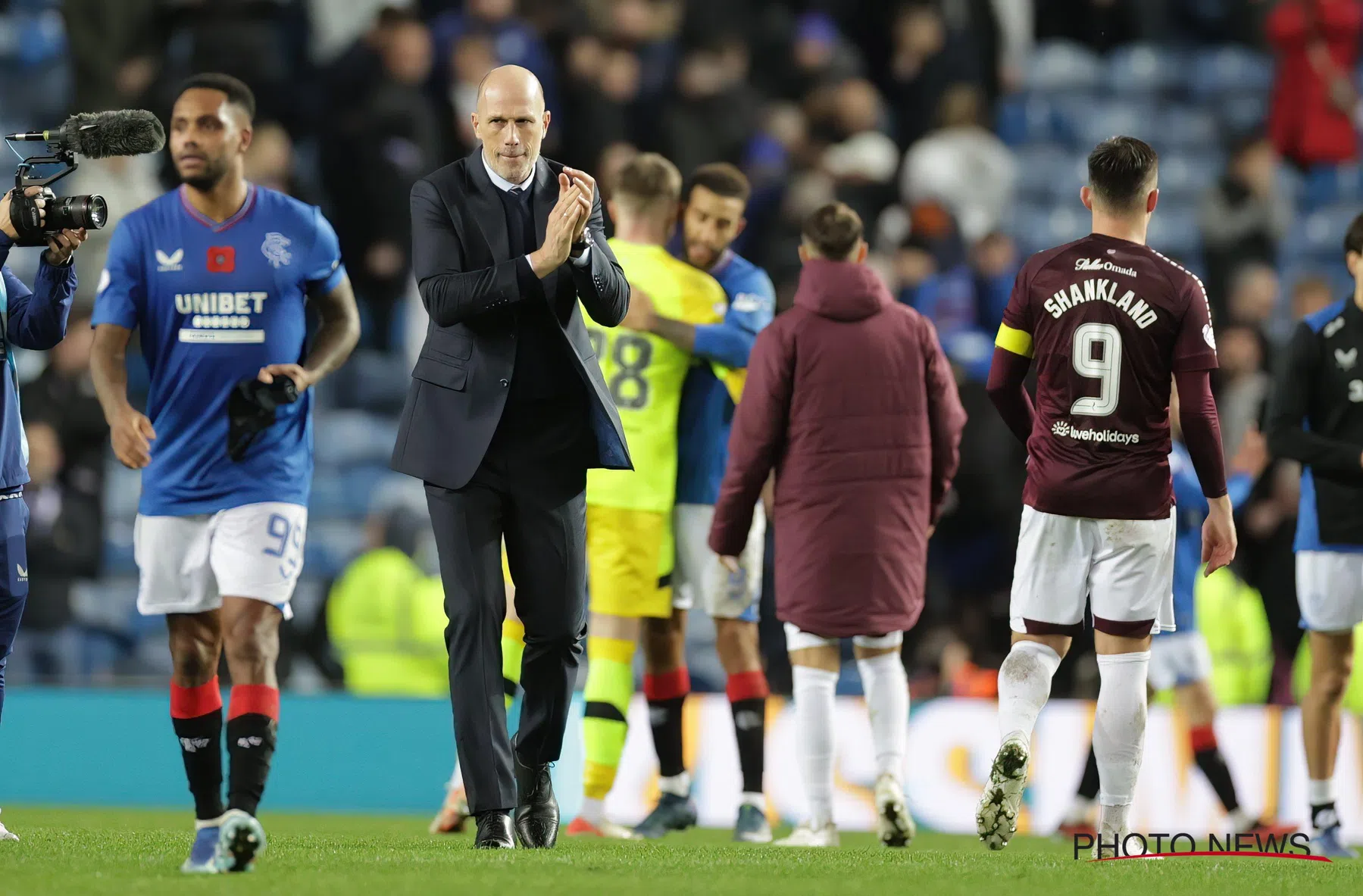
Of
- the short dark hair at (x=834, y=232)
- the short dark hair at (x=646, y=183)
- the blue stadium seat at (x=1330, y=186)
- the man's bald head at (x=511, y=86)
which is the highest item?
the blue stadium seat at (x=1330, y=186)

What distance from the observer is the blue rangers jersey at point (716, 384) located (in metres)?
7.56

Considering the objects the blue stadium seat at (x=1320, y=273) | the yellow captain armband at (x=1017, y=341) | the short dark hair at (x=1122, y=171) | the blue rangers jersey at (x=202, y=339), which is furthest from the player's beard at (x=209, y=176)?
the blue stadium seat at (x=1320, y=273)

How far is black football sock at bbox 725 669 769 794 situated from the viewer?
759 centimetres

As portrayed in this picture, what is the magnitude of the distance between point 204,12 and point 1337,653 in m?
9.20

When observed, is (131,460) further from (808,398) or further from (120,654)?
(120,654)

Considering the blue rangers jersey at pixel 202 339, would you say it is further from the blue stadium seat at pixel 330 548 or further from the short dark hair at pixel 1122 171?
the blue stadium seat at pixel 330 548

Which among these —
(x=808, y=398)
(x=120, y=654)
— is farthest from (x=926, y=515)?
(x=120, y=654)

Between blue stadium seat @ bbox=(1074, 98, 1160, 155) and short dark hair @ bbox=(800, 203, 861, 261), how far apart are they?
8946 millimetres

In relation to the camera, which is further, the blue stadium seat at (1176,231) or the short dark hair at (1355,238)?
the blue stadium seat at (1176,231)

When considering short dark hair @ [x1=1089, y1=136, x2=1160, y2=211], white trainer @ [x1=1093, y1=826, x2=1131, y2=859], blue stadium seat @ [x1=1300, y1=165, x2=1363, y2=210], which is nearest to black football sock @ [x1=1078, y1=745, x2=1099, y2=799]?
white trainer @ [x1=1093, y1=826, x2=1131, y2=859]

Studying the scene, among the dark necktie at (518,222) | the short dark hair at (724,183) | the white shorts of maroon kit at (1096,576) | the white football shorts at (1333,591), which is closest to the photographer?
the white shorts of maroon kit at (1096,576)

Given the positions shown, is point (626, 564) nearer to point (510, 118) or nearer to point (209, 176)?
point (510, 118)

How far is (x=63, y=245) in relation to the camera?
18.8 ft

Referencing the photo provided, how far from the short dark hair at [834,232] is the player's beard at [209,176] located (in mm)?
2289
